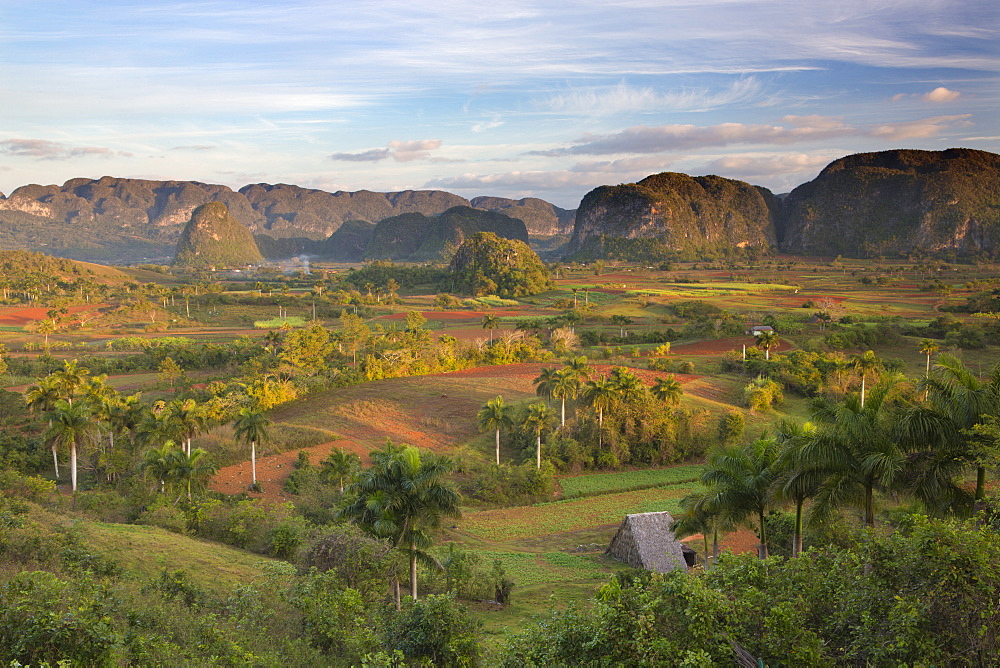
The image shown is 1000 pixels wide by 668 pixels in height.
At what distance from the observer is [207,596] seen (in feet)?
45.3

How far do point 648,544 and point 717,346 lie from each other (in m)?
45.5

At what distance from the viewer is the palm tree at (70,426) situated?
27.5 m

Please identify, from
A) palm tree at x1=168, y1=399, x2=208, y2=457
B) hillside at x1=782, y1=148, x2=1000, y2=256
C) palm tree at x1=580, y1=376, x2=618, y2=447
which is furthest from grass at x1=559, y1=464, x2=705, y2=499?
hillside at x1=782, y1=148, x2=1000, y2=256

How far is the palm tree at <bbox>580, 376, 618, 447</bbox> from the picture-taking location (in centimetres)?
3791

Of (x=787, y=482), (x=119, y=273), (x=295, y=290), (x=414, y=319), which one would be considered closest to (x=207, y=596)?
(x=787, y=482)

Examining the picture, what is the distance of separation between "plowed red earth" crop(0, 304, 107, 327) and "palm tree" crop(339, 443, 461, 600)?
282ft

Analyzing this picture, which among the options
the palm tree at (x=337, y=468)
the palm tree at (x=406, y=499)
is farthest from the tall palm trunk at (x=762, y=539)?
the palm tree at (x=337, y=468)

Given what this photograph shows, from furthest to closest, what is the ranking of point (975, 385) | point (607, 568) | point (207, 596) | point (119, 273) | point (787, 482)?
point (119, 273)
point (607, 568)
point (787, 482)
point (207, 596)
point (975, 385)

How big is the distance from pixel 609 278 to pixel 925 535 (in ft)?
430

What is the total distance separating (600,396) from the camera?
1494 inches

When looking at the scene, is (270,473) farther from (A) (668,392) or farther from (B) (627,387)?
(A) (668,392)

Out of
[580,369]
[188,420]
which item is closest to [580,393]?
[580,369]

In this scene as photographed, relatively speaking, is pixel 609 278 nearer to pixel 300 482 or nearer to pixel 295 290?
pixel 295 290

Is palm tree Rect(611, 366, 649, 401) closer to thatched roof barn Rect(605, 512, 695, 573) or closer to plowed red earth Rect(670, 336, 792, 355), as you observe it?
thatched roof barn Rect(605, 512, 695, 573)
